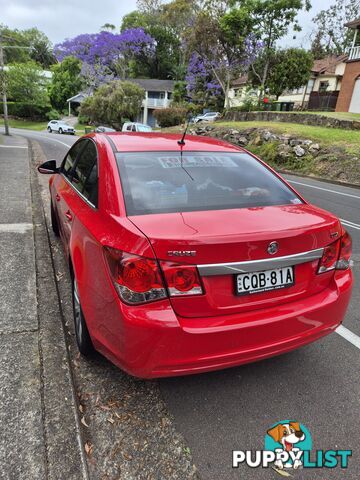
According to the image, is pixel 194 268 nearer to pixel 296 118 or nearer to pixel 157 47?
pixel 296 118

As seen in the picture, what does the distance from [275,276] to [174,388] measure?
1.04 m

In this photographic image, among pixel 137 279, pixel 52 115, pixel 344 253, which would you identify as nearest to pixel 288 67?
pixel 344 253

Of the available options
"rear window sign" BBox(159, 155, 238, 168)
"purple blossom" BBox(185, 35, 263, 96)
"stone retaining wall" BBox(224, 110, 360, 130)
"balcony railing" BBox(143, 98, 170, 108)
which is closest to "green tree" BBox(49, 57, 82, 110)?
"balcony railing" BBox(143, 98, 170, 108)

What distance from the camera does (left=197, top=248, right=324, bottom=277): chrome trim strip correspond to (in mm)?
2012

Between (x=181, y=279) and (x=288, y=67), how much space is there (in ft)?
108

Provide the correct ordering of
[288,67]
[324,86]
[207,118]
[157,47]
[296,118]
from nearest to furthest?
[296,118] → [288,67] → [207,118] → [324,86] → [157,47]

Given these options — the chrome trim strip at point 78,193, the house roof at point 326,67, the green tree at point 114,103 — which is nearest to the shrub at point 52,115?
the green tree at point 114,103

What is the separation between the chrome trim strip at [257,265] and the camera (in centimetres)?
201

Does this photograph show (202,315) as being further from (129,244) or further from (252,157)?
(252,157)

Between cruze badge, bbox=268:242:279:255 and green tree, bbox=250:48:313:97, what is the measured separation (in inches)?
1283

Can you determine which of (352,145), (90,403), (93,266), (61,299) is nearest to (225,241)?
(93,266)

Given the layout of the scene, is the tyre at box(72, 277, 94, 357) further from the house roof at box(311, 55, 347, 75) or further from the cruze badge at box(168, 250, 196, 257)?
the house roof at box(311, 55, 347, 75)

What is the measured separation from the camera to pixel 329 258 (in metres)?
2.43

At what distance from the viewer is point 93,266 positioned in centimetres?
233
